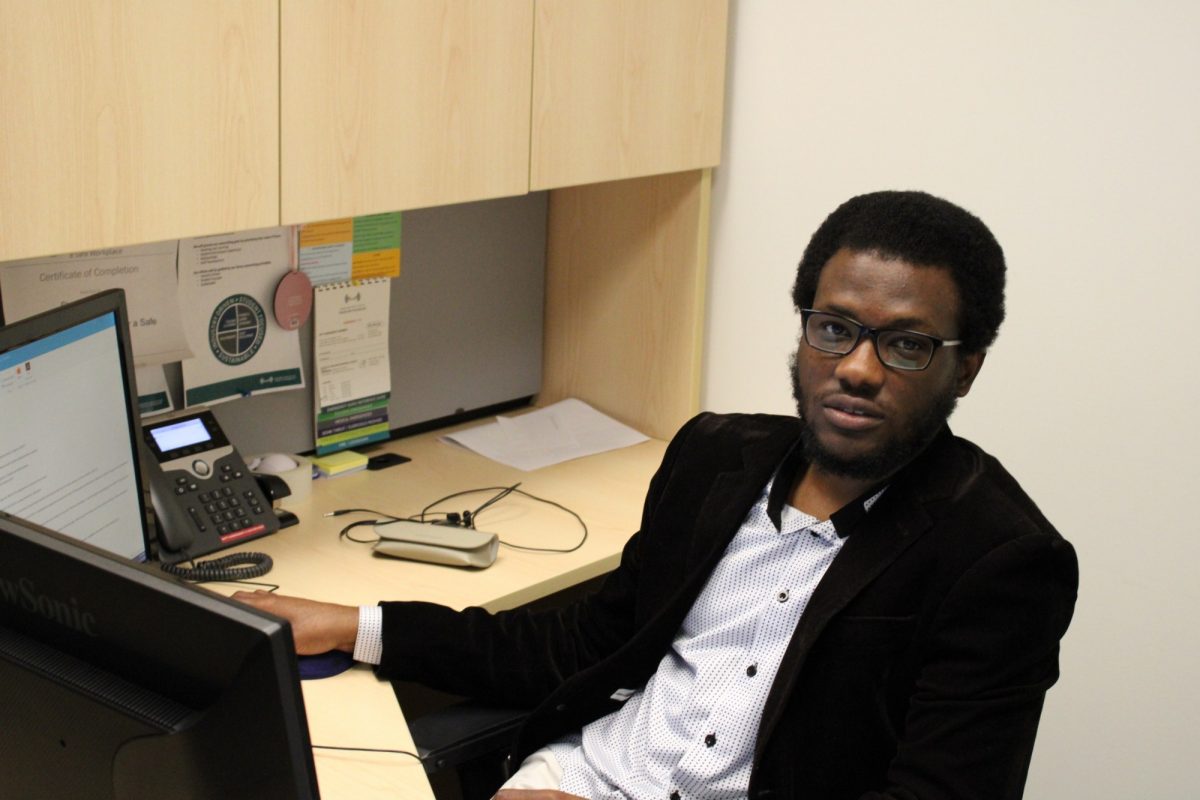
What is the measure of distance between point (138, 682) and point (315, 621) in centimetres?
75

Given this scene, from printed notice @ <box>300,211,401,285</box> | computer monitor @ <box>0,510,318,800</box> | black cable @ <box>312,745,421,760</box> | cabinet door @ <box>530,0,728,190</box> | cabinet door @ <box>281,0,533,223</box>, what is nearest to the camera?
computer monitor @ <box>0,510,318,800</box>

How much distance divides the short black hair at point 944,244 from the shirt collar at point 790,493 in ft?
0.70

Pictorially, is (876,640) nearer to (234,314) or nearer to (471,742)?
(471,742)

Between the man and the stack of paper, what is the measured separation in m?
0.66

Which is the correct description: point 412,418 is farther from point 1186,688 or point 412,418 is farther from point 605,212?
point 1186,688

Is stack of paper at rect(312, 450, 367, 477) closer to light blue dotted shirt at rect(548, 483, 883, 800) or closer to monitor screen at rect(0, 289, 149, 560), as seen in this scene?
monitor screen at rect(0, 289, 149, 560)

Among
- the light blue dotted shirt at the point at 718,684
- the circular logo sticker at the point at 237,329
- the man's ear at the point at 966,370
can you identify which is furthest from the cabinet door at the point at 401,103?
the man's ear at the point at 966,370

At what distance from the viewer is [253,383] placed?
226 centimetres

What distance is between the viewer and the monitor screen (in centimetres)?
154

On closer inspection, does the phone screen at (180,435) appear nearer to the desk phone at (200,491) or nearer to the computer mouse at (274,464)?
the desk phone at (200,491)

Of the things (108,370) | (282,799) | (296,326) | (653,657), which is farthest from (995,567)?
(296,326)

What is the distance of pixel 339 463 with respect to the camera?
2.37 m

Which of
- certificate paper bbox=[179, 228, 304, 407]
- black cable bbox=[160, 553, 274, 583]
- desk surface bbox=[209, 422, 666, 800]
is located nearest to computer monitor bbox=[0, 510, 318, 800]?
desk surface bbox=[209, 422, 666, 800]

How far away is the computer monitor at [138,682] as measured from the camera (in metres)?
0.90
